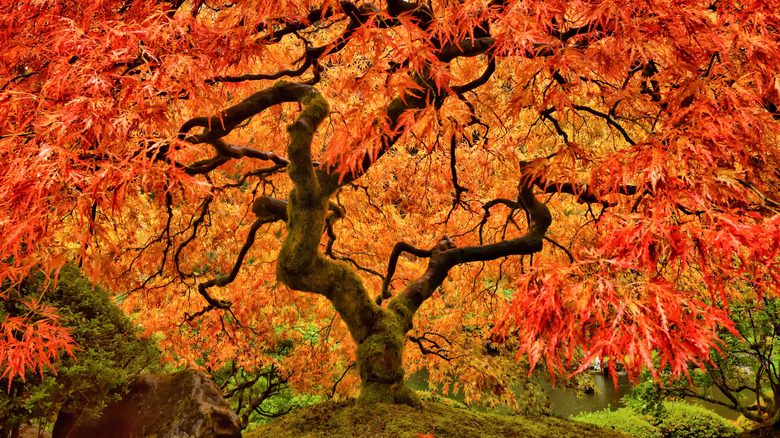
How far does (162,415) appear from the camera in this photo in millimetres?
3846

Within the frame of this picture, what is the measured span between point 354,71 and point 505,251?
3.30 metres

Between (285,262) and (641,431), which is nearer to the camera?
(285,262)

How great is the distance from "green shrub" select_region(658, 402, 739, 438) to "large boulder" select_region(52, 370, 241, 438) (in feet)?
21.8

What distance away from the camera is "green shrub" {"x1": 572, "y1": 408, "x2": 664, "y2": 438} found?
23.4 ft

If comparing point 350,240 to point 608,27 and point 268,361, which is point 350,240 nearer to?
point 268,361

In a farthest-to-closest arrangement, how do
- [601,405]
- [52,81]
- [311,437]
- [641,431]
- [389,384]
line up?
[601,405]
[641,431]
[389,384]
[311,437]
[52,81]

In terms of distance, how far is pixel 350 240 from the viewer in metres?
5.73

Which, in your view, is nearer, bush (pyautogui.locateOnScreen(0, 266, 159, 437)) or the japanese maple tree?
the japanese maple tree

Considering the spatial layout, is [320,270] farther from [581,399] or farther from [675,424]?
[581,399]

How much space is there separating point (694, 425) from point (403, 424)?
6392 mm

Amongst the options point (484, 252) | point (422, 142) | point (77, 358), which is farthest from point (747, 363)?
point (77, 358)

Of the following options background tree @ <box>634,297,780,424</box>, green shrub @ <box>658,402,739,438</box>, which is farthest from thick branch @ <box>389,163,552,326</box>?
green shrub @ <box>658,402,739,438</box>

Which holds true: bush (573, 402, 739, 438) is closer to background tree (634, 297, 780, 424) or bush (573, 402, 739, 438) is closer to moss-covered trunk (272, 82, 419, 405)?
background tree (634, 297, 780, 424)

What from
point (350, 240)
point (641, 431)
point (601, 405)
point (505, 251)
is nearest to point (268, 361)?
point (350, 240)
